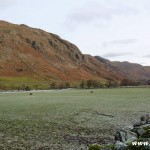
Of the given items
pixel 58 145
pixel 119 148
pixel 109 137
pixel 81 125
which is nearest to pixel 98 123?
pixel 81 125

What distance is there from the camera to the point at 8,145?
24.1 m

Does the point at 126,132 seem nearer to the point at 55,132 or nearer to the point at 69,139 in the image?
the point at 69,139

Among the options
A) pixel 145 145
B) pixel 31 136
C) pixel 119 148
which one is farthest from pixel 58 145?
pixel 145 145

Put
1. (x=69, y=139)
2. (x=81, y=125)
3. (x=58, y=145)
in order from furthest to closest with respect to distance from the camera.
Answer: (x=81, y=125) < (x=69, y=139) < (x=58, y=145)

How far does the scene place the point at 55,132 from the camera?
29.5 meters

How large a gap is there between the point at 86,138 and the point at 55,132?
4.11m

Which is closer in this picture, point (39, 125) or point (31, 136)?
point (31, 136)

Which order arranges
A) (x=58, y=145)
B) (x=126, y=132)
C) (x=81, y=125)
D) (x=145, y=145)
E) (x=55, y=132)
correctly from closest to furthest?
(x=145, y=145) → (x=126, y=132) → (x=58, y=145) → (x=55, y=132) → (x=81, y=125)

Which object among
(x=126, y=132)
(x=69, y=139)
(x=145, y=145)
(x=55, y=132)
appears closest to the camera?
(x=145, y=145)

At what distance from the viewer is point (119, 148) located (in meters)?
18.1

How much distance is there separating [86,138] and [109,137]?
1880 mm

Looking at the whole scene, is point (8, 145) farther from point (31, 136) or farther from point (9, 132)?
point (9, 132)

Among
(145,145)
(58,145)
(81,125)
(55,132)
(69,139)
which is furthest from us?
(81,125)

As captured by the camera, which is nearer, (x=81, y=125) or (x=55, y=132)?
(x=55, y=132)
